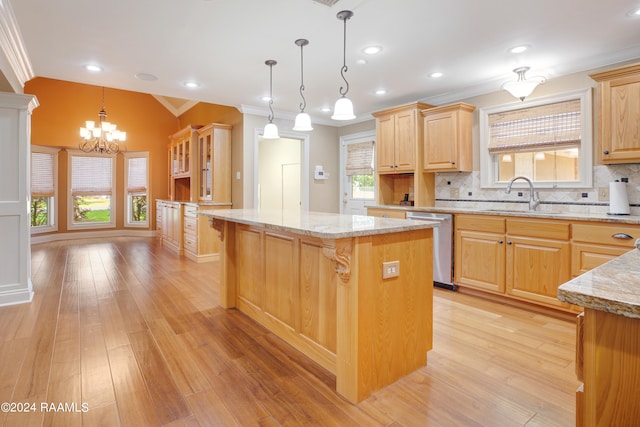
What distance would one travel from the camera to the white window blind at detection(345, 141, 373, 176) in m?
5.96

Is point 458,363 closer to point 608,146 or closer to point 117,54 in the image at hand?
point 608,146

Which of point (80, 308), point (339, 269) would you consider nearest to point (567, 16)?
point (339, 269)

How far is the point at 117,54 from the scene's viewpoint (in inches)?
131

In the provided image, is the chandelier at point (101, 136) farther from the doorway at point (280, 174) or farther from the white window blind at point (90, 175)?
the doorway at point (280, 174)

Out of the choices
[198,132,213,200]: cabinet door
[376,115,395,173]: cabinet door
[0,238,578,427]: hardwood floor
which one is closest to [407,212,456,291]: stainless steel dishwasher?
[0,238,578,427]: hardwood floor

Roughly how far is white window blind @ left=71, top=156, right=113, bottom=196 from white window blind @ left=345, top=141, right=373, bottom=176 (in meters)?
6.02

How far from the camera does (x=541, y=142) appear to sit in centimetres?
375

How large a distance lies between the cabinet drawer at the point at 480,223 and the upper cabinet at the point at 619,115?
3.37 feet

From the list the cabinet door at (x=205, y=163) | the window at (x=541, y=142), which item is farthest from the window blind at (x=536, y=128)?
the cabinet door at (x=205, y=163)

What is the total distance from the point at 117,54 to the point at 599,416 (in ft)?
13.7

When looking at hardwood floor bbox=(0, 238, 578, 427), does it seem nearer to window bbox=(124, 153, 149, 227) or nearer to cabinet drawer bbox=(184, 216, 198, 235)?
cabinet drawer bbox=(184, 216, 198, 235)

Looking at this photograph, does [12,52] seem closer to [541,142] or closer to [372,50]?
[372,50]

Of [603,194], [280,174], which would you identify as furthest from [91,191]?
[603,194]

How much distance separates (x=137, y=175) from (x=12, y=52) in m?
5.81
